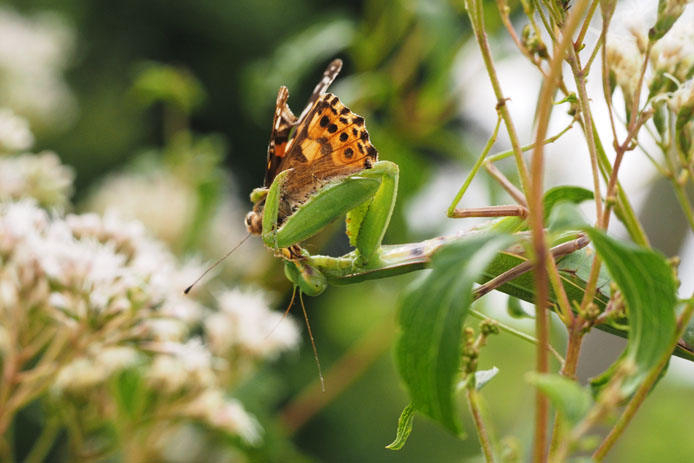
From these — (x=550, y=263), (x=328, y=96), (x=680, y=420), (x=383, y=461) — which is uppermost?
(x=328, y=96)

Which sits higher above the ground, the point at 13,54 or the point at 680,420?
the point at 13,54

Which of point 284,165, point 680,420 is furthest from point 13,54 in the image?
point 680,420

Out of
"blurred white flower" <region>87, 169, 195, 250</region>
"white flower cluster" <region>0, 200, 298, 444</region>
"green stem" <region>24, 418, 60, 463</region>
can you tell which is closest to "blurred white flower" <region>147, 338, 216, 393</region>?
"white flower cluster" <region>0, 200, 298, 444</region>

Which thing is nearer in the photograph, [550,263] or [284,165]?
[550,263]

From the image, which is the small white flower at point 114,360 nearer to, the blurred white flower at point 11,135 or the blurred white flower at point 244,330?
the blurred white flower at point 244,330

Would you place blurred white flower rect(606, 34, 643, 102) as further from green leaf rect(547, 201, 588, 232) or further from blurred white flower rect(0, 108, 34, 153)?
blurred white flower rect(0, 108, 34, 153)

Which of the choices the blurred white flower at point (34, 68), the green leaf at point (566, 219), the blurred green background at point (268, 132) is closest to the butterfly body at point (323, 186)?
the green leaf at point (566, 219)

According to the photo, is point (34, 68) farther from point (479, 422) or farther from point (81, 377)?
point (479, 422)

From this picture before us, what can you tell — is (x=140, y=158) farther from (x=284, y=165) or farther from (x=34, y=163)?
(x=284, y=165)
